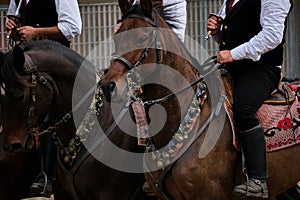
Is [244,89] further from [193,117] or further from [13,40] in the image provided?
[13,40]

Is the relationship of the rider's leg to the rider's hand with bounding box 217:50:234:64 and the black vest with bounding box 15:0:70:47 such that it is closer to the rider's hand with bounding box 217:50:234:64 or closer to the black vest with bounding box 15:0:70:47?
the rider's hand with bounding box 217:50:234:64

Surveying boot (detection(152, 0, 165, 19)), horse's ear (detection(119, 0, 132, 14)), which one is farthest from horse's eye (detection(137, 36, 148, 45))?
boot (detection(152, 0, 165, 19))

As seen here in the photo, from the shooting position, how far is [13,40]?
8.11 metres

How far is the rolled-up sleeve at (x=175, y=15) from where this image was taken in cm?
747

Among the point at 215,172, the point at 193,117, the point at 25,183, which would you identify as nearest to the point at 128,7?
the point at 193,117

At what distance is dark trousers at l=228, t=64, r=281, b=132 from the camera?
6.75 m

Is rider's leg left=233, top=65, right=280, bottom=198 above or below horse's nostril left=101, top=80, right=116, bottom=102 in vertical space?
below

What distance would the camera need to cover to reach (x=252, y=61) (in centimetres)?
705

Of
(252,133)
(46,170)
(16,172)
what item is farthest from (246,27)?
(16,172)

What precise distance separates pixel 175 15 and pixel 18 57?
1.47 m

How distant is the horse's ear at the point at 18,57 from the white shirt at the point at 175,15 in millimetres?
1331

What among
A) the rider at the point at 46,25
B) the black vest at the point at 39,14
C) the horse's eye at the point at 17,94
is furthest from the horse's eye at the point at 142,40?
the black vest at the point at 39,14

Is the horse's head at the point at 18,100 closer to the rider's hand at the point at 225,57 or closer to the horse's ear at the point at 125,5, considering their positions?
the horse's ear at the point at 125,5

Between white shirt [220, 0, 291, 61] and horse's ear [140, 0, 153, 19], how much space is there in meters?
0.85
